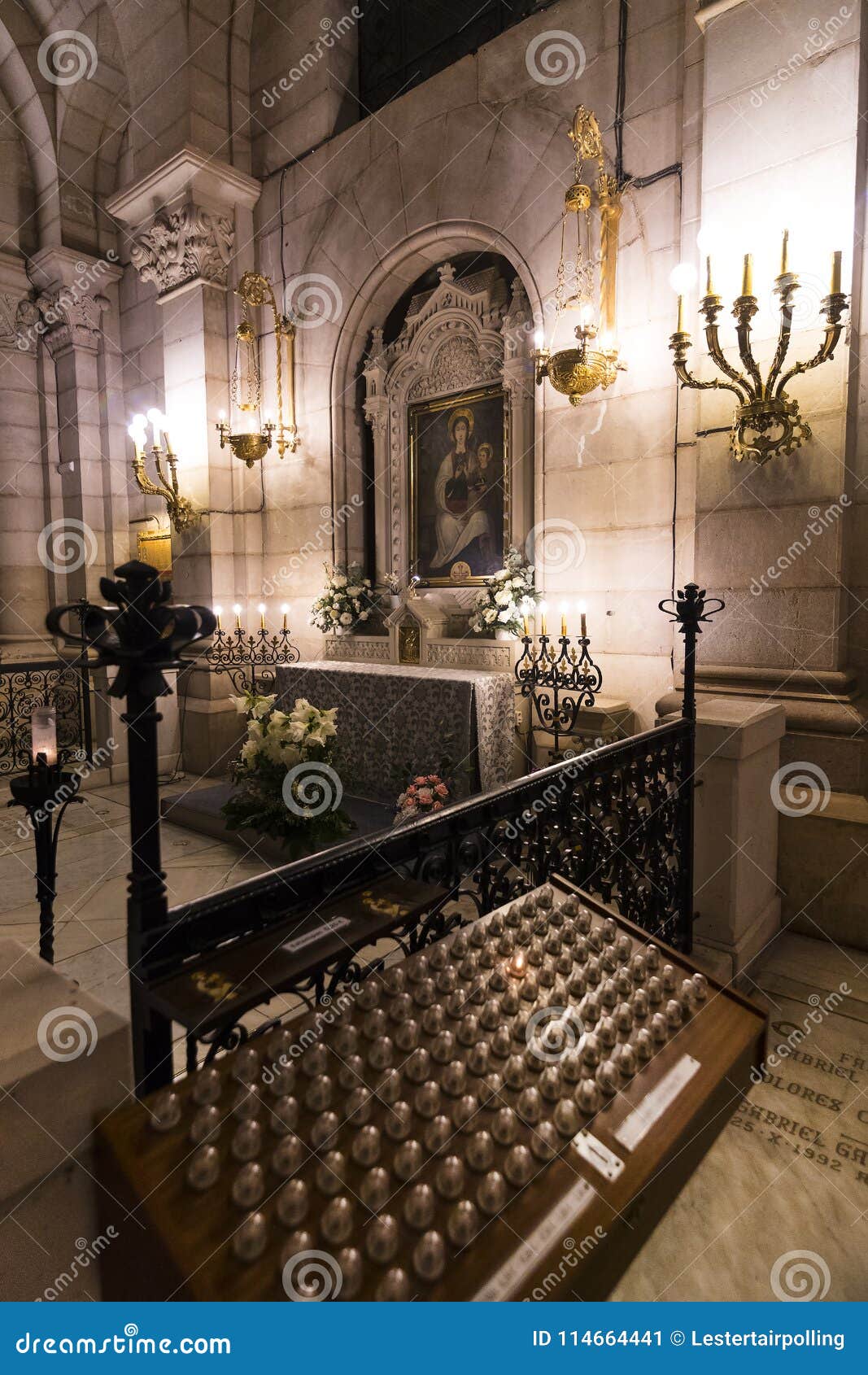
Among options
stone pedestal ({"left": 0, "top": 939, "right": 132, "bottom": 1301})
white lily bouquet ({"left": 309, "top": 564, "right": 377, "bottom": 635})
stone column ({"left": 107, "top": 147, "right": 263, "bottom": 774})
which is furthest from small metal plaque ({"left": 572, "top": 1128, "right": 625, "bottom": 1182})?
stone column ({"left": 107, "top": 147, "right": 263, "bottom": 774})

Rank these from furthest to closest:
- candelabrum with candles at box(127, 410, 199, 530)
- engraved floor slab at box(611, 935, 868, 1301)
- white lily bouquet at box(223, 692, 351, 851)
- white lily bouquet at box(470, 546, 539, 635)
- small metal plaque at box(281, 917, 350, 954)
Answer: candelabrum with candles at box(127, 410, 199, 530)
white lily bouquet at box(470, 546, 539, 635)
white lily bouquet at box(223, 692, 351, 851)
engraved floor slab at box(611, 935, 868, 1301)
small metal plaque at box(281, 917, 350, 954)

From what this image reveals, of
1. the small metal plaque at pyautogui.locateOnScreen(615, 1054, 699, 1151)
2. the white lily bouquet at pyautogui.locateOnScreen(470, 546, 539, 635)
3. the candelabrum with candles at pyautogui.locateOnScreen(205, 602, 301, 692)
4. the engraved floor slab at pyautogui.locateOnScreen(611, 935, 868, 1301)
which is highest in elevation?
the white lily bouquet at pyautogui.locateOnScreen(470, 546, 539, 635)

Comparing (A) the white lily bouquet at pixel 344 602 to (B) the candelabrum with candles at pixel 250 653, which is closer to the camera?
(A) the white lily bouquet at pixel 344 602

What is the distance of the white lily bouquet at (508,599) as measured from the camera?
5.96 meters

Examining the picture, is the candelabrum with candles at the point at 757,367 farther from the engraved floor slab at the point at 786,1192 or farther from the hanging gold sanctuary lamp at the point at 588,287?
the engraved floor slab at the point at 786,1192

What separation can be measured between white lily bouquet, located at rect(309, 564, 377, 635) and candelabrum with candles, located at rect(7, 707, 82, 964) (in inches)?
145

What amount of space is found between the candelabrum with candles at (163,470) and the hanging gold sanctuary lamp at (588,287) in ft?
14.8

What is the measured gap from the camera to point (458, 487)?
7.01 meters

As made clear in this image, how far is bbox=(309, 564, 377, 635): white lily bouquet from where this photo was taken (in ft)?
24.1

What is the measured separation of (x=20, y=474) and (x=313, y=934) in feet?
37.3

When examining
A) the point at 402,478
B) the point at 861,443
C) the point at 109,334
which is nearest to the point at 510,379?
the point at 402,478

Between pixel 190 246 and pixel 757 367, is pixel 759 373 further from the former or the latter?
pixel 190 246

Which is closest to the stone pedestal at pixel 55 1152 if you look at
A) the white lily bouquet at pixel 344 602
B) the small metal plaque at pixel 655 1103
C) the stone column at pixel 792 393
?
the small metal plaque at pixel 655 1103

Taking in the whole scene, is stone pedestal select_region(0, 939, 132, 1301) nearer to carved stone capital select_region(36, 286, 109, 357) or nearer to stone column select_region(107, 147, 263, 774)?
stone column select_region(107, 147, 263, 774)
